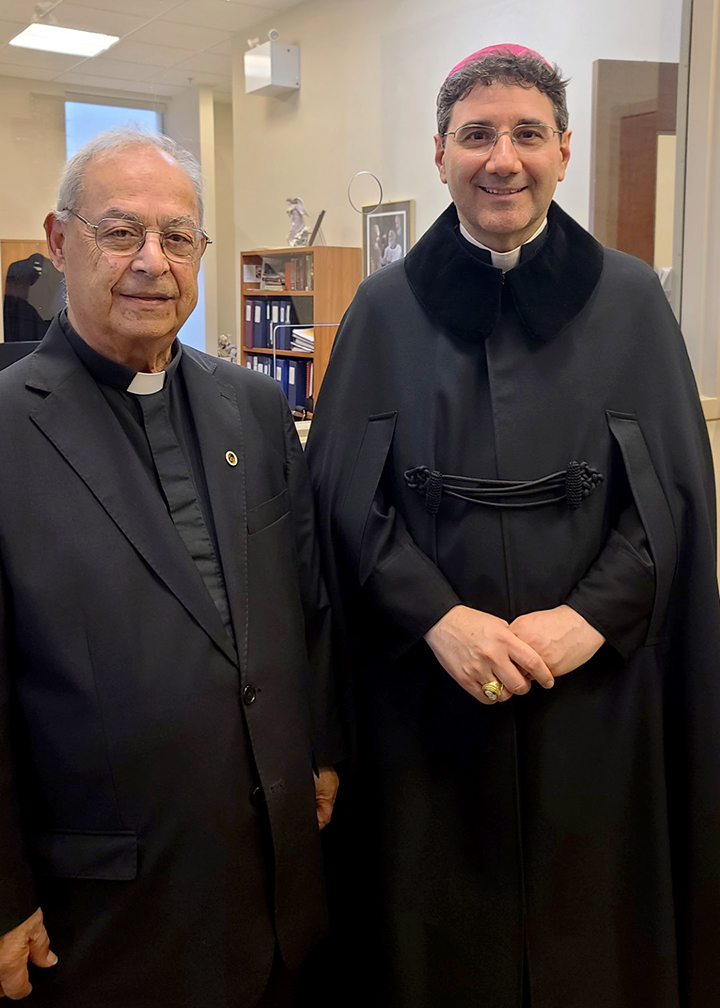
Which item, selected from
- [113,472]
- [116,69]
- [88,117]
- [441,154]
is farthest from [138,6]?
[113,472]

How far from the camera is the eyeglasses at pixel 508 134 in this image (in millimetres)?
1621

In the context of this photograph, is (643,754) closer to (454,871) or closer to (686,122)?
(454,871)

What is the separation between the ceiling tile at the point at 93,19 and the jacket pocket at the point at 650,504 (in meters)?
1.91

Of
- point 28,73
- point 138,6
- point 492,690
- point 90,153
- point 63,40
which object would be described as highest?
point 138,6

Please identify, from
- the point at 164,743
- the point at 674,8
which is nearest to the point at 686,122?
the point at 674,8

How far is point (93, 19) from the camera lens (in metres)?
2.62

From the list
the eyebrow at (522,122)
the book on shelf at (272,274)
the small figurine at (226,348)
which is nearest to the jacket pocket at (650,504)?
the eyebrow at (522,122)

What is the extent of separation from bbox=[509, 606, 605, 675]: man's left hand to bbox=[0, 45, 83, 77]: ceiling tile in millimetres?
2000

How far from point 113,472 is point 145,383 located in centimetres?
18

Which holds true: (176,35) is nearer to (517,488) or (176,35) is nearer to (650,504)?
(517,488)

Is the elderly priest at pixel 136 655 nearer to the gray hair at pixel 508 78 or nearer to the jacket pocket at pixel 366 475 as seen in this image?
the jacket pocket at pixel 366 475

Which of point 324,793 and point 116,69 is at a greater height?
point 116,69

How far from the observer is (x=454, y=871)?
71.6 inches

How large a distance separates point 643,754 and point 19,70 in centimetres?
232
